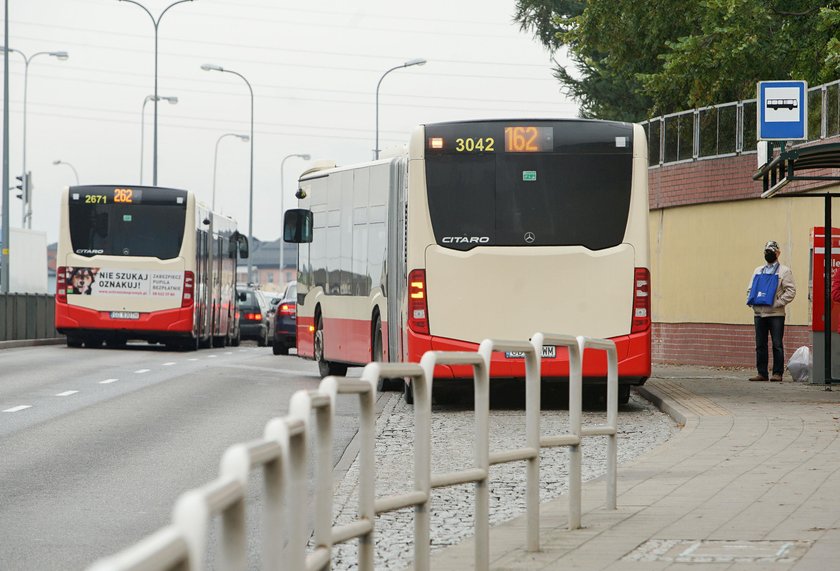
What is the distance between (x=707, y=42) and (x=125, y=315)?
1251cm

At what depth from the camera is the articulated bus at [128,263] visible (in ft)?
109

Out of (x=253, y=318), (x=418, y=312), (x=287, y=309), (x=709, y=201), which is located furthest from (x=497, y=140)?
(x=253, y=318)

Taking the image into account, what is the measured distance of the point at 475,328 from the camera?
1708cm

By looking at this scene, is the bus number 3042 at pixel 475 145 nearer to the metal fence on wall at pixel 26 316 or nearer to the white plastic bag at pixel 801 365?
the white plastic bag at pixel 801 365

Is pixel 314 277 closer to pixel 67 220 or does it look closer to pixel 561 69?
pixel 67 220

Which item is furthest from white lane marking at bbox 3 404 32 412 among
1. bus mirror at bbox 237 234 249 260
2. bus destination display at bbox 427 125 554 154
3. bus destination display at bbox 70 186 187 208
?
bus mirror at bbox 237 234 249 260

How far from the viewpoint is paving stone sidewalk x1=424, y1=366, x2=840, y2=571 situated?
7.67 metres

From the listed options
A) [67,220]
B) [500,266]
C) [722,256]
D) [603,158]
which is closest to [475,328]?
[500,266]

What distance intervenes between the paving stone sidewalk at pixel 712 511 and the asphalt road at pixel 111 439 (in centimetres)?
133

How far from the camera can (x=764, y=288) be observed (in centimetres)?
2217

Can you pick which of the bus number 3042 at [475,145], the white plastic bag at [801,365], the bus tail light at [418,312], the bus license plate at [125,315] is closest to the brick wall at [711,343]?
the white plastic bag at [801,365]

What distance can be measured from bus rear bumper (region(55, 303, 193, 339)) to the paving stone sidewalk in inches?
752

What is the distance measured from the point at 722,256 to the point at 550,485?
55.4 ft

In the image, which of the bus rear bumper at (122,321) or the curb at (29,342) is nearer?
the bus rear bumper at (122,321)
